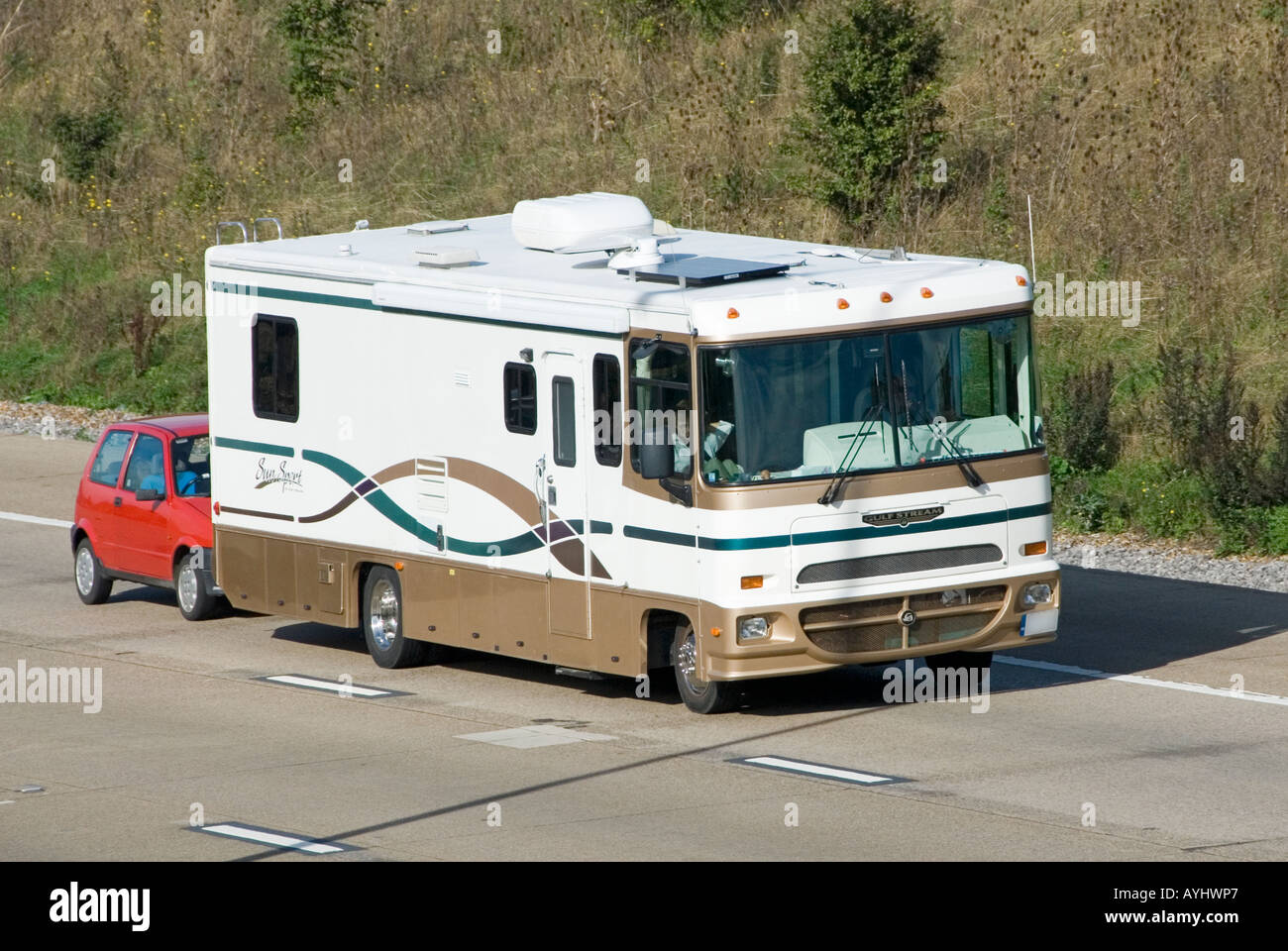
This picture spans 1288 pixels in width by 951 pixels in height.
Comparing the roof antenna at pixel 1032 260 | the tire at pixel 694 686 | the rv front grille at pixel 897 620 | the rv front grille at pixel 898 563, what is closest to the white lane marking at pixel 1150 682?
the rv front grille at pixel 897 620

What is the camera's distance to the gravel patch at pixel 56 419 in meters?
29.3

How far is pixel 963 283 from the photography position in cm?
1409

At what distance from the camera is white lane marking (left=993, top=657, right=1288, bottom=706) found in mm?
14438

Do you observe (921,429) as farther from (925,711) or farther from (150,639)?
(150,639)

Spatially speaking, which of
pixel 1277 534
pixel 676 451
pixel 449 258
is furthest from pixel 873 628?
pixel 1277 534

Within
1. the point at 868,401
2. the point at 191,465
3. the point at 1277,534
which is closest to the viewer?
the point at 868,401

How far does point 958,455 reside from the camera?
1395 cm

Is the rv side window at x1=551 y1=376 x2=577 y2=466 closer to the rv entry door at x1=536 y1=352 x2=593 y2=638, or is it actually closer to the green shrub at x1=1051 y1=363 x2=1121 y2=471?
the rv entry door at x1=536 y1=352 x2=593 y2=638

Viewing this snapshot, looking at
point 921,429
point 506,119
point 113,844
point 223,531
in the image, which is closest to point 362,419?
point 223,531

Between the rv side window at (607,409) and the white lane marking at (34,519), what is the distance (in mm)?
10674

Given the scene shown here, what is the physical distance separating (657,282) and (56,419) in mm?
18296

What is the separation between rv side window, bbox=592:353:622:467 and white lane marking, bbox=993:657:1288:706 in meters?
3.75

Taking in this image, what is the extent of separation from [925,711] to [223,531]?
6339 mm

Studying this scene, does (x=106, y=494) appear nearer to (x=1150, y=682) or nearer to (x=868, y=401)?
(x=868, y=401)
